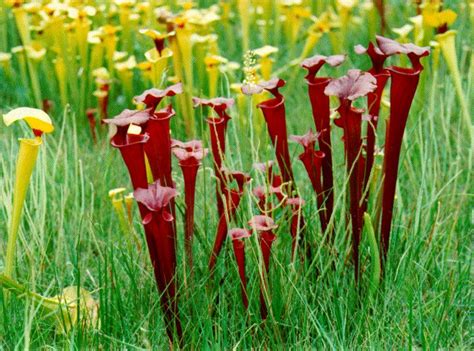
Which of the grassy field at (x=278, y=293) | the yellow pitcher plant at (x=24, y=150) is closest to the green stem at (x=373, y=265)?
the grassy field at (x=278, y=293)

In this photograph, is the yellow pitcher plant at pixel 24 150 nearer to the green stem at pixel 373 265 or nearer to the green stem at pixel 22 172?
the green stem at pixel 22 172

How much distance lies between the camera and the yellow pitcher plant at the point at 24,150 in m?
1.55

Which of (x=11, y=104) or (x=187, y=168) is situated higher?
(x=187, y=168)

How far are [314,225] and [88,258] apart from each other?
0.66m

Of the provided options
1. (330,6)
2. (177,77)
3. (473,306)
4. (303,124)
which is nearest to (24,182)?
(473,306)

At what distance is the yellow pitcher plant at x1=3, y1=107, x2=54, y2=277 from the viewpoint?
1.55 m

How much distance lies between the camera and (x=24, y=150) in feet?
5.32

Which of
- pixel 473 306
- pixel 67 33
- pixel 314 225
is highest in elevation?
pixel 67 33

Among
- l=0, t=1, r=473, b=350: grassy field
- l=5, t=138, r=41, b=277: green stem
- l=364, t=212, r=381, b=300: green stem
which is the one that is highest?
l=5, t=138, r=41, b=277: green stem

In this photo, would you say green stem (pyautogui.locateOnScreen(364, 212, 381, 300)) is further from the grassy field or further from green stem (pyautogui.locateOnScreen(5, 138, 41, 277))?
green stem (pyautogui.locateOnScreen(5, 138, 41, 277))

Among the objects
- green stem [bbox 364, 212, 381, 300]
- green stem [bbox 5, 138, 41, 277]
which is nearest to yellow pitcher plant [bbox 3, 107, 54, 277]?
green stem [bbox 5, 138, 41, 277]

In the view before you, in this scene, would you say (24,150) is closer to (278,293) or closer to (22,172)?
(22,172)

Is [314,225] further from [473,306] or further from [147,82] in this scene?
[147,82]

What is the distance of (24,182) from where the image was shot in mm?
1659
